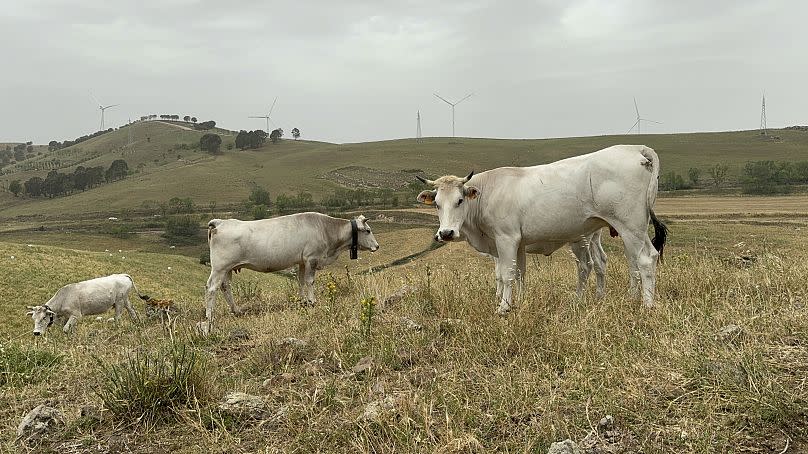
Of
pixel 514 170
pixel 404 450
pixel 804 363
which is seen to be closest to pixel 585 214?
pixel 514 170

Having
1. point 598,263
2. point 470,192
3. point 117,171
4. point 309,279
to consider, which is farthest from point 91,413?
point 117,171

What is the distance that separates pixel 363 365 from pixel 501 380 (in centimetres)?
148

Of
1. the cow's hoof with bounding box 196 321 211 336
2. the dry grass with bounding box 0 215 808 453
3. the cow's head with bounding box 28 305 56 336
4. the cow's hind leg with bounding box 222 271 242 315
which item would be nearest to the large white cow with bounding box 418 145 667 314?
the dry grass with bounding box 0 215 808 453

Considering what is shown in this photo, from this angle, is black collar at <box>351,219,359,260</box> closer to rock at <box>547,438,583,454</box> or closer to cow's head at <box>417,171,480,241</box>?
cow's head at <box>417,171,480,241</box>

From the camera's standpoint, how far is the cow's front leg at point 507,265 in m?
7.34

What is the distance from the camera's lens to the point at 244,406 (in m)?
4.43

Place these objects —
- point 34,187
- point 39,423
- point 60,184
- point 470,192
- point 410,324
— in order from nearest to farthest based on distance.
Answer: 1. point 39,423
2. point 410,324
3. point 470,192
4. point 60,184
5. point 34,187

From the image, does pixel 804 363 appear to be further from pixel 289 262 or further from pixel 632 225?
pixel 289 262

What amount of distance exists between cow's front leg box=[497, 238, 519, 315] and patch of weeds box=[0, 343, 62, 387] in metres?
5.72

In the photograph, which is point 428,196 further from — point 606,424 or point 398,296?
point 606,424

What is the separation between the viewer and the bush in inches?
173

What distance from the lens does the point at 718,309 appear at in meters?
5.86

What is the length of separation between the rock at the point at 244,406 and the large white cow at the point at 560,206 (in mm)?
3358

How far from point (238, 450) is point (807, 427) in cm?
380
